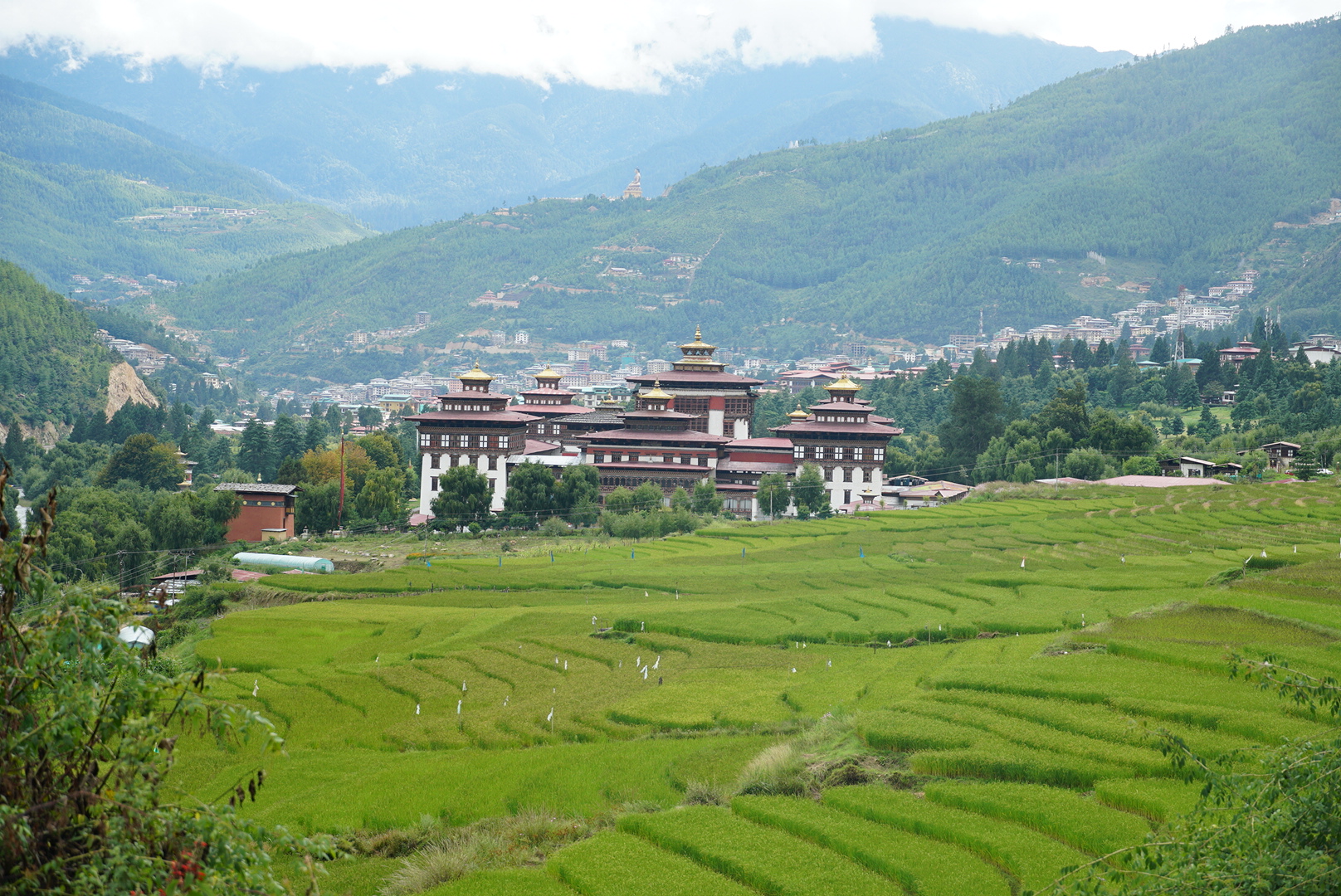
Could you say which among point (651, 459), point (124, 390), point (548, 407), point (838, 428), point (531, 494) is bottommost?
point (531, 494)

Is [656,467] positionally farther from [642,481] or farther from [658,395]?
[658,395]

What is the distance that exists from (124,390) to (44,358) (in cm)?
818

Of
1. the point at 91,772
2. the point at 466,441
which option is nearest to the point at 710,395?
the point at 466,441

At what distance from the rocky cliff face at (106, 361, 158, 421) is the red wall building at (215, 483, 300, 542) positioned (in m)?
56.6

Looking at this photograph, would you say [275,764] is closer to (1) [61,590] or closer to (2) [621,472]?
(1) [61,590]

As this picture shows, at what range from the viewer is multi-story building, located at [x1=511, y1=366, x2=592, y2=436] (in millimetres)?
87125

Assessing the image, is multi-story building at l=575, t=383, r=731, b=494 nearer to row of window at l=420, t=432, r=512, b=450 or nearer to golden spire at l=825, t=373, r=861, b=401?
row of window at l=420, t=432, r=512, b=450

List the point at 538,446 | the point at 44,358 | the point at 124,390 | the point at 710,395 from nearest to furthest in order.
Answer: the point at 538,446, the point at 710,395, the point at 44,358, the point at 124,390

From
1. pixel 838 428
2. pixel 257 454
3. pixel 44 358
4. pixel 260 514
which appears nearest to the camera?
pixel 260 514

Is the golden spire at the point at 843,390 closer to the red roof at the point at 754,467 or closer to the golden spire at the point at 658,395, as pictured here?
the red roof at the point at 754,467

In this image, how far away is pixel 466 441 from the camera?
77.3 metres

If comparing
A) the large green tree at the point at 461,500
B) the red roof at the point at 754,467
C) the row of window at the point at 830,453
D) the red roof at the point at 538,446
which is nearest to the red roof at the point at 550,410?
the red roof at the point at 538,446

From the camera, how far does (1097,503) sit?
2314 inches

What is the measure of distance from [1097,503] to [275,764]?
44544 mm
